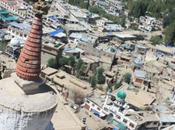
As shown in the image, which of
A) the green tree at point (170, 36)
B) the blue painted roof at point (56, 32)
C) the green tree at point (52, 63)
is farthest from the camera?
the green tree at point (170, 36)

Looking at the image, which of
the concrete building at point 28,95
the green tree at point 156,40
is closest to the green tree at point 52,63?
the green tree at point 156,40

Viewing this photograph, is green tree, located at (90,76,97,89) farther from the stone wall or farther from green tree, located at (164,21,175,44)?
the stone wall

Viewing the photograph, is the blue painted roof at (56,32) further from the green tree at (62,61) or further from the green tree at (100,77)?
the green tree at (100,77)

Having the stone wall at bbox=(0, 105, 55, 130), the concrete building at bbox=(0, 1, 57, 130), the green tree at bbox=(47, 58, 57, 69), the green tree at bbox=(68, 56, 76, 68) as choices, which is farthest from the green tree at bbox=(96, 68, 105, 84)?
the stone wall at bbox=(0, 105, 55, 130)

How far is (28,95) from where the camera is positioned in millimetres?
9961

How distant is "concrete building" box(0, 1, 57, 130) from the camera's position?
950cm

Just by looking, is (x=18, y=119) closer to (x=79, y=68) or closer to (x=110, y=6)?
(x=79, y=68)

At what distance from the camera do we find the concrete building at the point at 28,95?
9500mm

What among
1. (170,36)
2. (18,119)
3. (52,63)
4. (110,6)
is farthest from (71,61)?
(110,6)

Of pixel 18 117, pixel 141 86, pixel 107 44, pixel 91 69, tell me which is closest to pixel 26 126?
pixel 18 117

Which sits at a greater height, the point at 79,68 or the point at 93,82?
the point at 79,68

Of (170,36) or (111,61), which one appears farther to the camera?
(170,36)

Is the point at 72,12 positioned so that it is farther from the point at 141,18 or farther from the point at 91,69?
the point at 91,69

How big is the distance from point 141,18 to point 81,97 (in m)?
37.5
